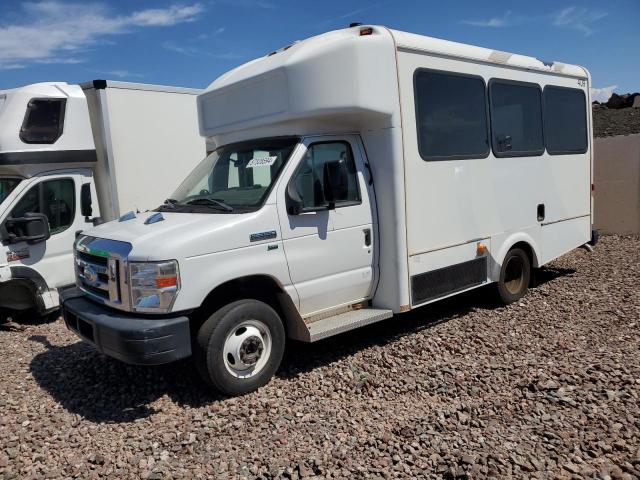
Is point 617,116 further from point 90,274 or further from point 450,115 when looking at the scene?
point 90,274

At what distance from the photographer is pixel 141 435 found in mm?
4133

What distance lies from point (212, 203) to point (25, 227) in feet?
10.0

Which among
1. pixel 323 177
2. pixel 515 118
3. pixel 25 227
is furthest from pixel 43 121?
pixel 515 118

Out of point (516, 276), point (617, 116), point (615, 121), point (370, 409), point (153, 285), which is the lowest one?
point (370, 409)

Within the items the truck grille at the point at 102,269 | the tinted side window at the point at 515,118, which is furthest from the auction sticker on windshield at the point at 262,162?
the tinted side window at the point at 515,118

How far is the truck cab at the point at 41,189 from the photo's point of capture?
22.0ft

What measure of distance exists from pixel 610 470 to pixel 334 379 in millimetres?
2312

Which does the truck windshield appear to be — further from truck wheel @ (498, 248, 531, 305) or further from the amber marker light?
truck wheel @ (498, 248, 531, 305)

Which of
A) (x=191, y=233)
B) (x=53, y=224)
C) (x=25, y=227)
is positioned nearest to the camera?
(x=191, y=233)

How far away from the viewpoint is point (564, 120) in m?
7.59

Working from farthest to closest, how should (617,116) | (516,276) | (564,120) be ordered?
1. (617,116)
2. (564,120)
3. (516,276)

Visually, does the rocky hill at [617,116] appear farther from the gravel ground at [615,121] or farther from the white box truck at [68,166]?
the white box truck at [68,166]

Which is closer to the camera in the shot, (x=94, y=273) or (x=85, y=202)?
(x=94, y=273)

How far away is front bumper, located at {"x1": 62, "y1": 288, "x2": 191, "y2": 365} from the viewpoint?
4.13 metres
